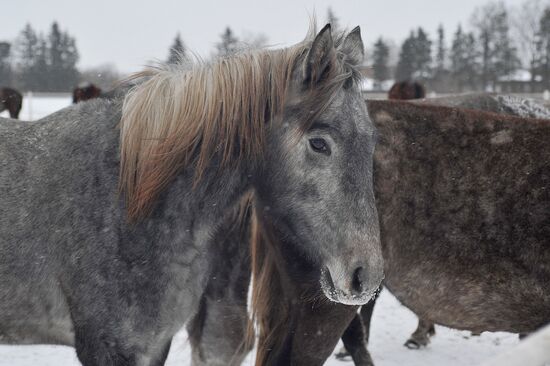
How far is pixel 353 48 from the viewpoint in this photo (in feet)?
8.24

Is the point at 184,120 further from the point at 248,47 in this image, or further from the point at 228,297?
the point at 228,297

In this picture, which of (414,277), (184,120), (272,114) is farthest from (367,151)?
(414,277)

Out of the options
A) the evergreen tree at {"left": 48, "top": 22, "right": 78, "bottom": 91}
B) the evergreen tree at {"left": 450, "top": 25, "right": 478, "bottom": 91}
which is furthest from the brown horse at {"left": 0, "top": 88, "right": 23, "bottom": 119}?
the evergreen tree at {"left": 450, "top": 25, "right": 478, "bottom": 91}

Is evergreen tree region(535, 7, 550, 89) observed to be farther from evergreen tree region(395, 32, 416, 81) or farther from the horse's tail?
the horse's tail

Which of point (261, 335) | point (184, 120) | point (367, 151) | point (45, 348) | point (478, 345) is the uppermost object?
point (184, 120)

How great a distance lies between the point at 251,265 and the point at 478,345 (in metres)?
2.93

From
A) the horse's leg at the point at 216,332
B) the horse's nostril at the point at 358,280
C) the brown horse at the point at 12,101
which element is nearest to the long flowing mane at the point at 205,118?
the horse's nostril at the point at 358,280

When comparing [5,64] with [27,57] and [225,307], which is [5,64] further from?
[225,307]

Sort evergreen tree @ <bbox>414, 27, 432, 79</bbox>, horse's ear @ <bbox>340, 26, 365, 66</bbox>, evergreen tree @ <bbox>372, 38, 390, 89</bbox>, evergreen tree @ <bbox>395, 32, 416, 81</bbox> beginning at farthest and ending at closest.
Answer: evergreen tree @ <bbox>414, 27, 432, 79</bbox>, evergreen tree @ <bbox>395, 32, 416, 81</bbox>, evergreen tree @ <bbox>372, 38, 390, 89</bbox>, horse's ear @ <bbox>340, 26, 365, 66</bbox>

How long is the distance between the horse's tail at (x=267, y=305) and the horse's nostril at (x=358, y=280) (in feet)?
3.30

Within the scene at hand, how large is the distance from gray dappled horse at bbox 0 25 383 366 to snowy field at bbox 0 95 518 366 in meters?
1.96

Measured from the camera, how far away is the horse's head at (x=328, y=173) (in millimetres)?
2174

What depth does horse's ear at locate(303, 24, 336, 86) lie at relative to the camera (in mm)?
2236

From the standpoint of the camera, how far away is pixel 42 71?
39.1 meters
